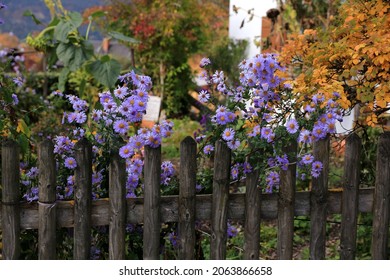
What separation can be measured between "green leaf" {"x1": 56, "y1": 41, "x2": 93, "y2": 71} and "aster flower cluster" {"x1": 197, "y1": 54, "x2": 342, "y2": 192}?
2.66 metres

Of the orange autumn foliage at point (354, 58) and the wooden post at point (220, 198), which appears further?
the orange autumn foliage at point (354, 58)

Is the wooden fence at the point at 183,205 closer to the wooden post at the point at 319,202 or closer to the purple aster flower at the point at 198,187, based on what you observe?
the wooden post at the point at 319,202

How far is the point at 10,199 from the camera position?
8.64 ft

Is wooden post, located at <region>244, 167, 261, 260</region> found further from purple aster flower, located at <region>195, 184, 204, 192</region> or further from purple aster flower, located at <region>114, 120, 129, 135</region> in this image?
purple aster flower, located at <region>114, 120, 129, 135</region>

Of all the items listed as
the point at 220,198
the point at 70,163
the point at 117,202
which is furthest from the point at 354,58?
the point at 70,163

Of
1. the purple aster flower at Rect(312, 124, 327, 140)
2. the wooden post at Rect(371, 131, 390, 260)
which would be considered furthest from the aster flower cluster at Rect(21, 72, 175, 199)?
the wooden post at Rect(371, 131, 390, 260)

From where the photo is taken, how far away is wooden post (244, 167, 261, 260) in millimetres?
2709

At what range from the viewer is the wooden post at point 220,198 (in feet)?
8.68

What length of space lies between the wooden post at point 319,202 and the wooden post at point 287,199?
10cm

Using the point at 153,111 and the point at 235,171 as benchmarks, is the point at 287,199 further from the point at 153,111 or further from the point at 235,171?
the point at 153,111

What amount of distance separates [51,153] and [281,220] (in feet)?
3.29

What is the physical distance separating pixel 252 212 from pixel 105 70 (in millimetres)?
3093

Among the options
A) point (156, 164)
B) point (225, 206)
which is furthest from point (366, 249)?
point (156, 164)

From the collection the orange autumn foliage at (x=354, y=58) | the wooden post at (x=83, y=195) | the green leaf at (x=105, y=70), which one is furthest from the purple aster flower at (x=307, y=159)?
the green leaf at (x=105, y=70)
